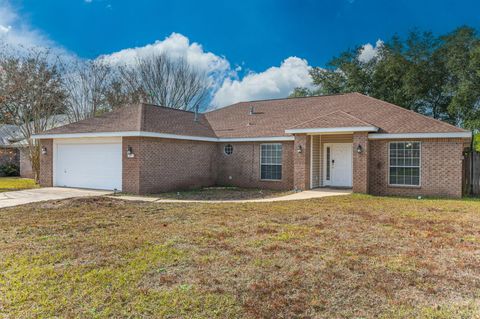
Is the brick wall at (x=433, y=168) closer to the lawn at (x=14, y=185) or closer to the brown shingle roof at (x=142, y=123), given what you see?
the brown shingle roof at (x=142, y=123)

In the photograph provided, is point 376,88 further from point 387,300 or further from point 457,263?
point 387,300

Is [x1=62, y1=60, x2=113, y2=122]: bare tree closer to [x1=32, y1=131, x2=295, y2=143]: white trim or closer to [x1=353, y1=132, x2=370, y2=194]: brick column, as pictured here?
[x1=32, y1=131, x2=295, y2=143]: white trim

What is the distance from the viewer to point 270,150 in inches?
694

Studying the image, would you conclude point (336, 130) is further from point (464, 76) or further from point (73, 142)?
point (464, 76)

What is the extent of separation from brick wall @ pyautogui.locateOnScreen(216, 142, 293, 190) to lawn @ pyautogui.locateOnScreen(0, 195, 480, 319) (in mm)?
7339

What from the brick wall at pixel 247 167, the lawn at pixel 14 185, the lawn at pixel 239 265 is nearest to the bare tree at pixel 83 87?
the lawn at pixel 14 185

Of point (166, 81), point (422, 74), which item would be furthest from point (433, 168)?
point (166, 81)

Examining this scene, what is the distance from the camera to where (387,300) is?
4.23 m

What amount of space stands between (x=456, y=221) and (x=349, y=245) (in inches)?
164

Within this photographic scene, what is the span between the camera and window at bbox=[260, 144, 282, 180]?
1736 cm

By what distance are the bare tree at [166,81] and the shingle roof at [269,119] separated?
15241 mm

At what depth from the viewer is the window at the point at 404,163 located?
14352 mm

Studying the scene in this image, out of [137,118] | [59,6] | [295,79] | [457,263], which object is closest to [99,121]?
[137,118]

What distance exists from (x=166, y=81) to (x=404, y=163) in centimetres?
2725
